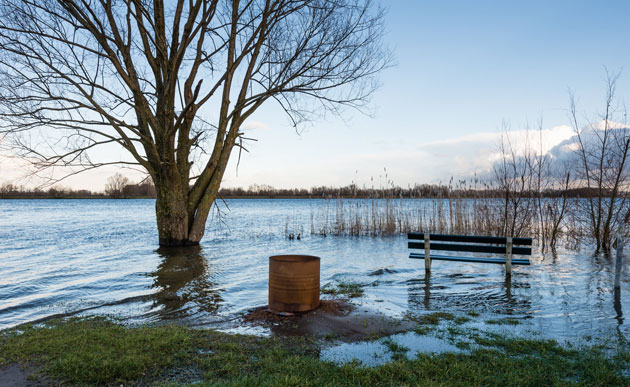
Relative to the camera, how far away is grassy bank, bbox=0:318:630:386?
3535mm

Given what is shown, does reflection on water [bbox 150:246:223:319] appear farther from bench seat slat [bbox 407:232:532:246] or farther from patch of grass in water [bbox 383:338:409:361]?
bench seat slat [bbox 407:232:532:246]

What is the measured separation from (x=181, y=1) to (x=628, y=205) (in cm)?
1590

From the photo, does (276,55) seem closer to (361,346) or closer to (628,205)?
(361,346)

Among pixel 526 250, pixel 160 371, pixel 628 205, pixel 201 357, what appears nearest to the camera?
pixel 160 371

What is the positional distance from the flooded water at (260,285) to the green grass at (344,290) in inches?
9.7

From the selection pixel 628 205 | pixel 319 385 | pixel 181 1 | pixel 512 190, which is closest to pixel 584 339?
pixel 319 385

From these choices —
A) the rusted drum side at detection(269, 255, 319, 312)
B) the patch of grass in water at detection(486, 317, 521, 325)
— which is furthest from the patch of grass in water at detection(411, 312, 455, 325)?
the rusted drum side at detection(269, 255, 319, 312)

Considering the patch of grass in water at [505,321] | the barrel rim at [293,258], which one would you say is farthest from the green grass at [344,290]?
the patch of grass in water at [505,321]

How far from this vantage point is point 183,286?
8.89 metres

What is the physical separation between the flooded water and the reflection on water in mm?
24

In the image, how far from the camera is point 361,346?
4.60 m

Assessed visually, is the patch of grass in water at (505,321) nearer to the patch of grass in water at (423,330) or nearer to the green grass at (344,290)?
the patch of grass in water at (423,330)

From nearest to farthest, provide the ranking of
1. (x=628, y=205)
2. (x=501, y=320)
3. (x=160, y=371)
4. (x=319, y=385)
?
(x=319, y=385), (x=160, y=371), (x=501, y=320), (x=628, y=205)

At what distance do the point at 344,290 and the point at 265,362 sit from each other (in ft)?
13.7
